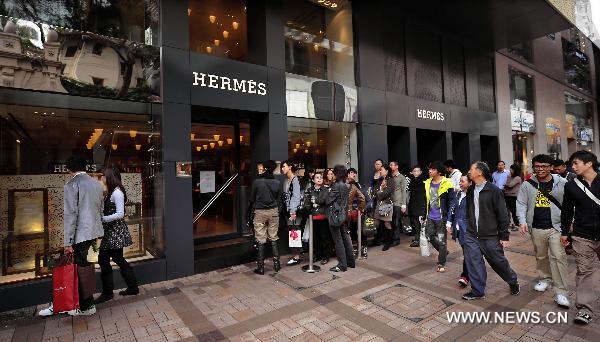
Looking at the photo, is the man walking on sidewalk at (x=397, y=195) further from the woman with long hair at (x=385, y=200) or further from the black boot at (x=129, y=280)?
the black boot at (x=129, y=280)

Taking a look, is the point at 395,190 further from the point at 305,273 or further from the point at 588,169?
the point at 588,169

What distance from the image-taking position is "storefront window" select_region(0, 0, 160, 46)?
471 centimetres

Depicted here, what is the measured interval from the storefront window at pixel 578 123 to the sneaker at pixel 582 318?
20947 millimetres

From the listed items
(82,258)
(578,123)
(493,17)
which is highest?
(493,17)

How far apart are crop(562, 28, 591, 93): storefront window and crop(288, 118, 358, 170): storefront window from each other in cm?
1905

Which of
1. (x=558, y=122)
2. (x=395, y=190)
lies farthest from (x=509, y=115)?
(x=395, y=190)

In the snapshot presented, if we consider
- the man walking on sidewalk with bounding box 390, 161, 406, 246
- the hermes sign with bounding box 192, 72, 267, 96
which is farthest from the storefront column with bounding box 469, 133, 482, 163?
the hermes sign with bounding box 192, 72, 267, 96

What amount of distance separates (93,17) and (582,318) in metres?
8.10

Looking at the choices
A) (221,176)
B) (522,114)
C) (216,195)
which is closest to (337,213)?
(216,195)

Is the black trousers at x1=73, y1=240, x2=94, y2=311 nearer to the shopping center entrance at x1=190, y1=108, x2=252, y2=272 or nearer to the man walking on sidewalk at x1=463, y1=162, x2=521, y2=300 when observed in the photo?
the shopping center entrance at x1=190, y1=108, x2=252, y2=272

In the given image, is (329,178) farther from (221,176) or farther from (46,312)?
(46,312)

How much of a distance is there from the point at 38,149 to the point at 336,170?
526 cm

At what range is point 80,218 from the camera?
4117 mm

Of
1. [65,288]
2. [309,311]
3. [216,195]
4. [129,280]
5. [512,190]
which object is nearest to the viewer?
[65,288]
